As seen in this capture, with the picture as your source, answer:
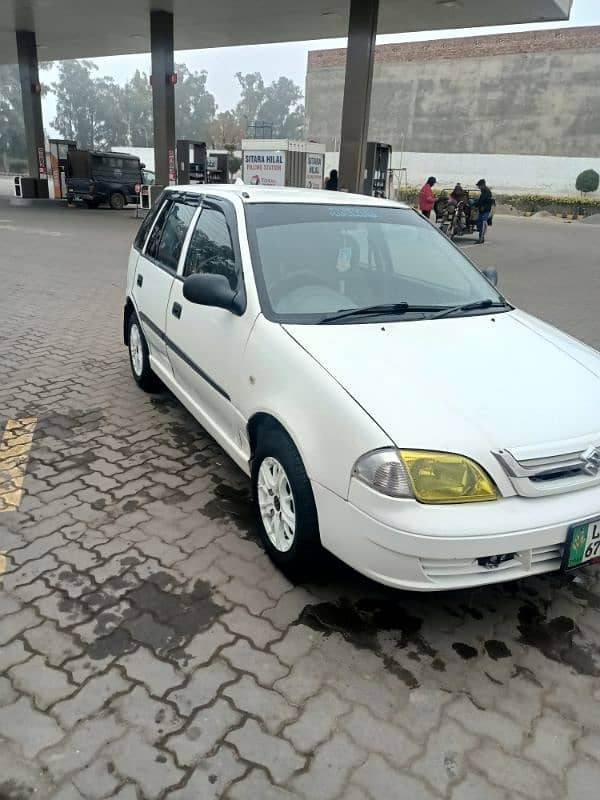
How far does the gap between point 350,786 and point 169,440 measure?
2.74 m

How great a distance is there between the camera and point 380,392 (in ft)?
8.23

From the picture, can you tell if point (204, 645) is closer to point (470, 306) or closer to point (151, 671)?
point (151, 671)

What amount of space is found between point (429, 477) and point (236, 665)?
41.7 inches

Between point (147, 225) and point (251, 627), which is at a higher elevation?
point (147, 225)

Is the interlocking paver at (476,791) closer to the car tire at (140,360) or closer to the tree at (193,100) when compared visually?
the car tire at (140,360)

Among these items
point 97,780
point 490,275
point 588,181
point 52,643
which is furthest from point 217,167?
point 97,780

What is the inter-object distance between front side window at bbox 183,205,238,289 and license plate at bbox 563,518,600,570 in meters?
2.01

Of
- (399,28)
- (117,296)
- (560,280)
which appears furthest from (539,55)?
(117,296)

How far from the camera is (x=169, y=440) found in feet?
14.2

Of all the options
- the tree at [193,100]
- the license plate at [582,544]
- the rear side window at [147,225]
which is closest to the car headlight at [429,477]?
the license plate at [582,544]

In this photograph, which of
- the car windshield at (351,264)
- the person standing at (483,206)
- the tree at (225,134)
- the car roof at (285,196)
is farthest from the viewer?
the tree at (225,134)

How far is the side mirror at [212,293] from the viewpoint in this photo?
3.17 metres

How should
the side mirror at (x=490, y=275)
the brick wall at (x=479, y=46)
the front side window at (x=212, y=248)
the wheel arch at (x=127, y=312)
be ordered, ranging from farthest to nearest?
the brick wall at (x=479, y=46)
the wheel arch at (x=127, y=312)
the side mirror at (x=490, y=275)
the front side window at (x=212, y=248)

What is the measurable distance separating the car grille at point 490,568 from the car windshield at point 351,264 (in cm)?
129
